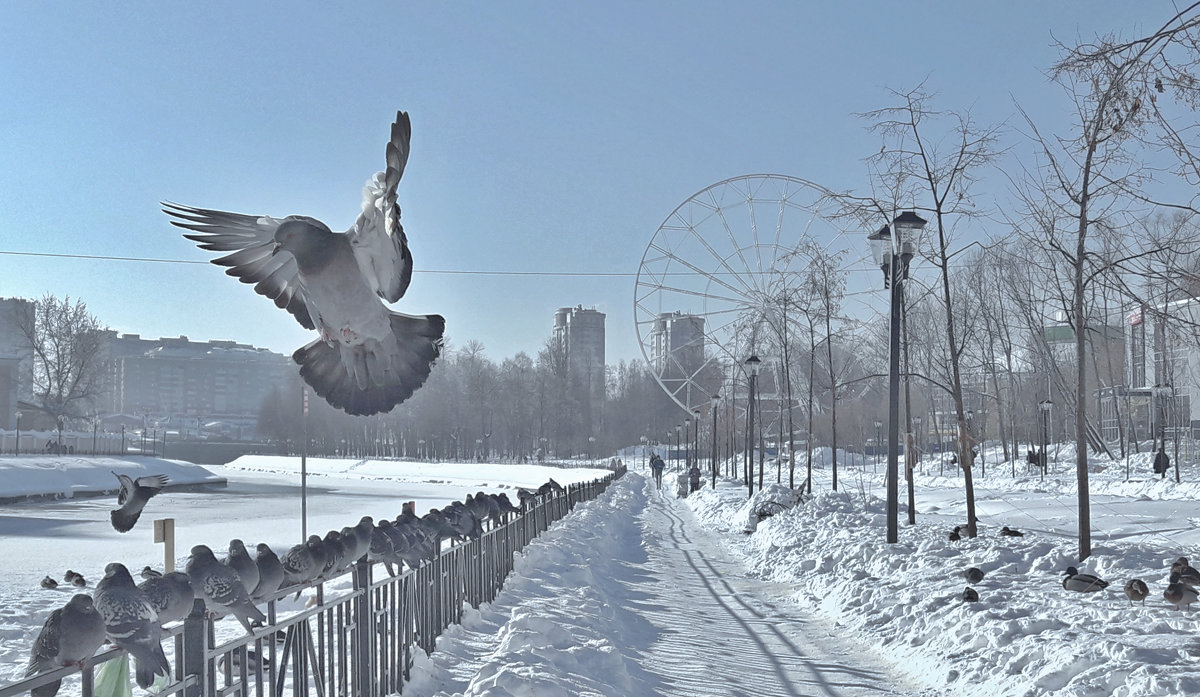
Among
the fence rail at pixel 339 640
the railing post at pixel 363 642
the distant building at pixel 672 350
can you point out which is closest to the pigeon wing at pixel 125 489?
the fence rail at pixel 339 640

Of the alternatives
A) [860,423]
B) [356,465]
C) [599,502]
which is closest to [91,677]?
[599,502]

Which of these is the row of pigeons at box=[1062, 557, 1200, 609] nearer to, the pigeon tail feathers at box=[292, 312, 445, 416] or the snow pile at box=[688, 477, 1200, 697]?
the snow pile at box=[688, 477, 1200, 697]

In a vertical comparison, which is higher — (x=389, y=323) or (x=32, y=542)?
(x=389, y=323)

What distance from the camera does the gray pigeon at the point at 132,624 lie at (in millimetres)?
3969

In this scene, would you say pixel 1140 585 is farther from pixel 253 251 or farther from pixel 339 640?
pixel 253 251

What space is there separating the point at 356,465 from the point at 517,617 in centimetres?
8359

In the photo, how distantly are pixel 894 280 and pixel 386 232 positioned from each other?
12208 mm

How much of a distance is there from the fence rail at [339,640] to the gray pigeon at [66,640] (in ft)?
0.20

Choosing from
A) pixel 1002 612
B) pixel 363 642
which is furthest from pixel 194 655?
pixel 1002 612

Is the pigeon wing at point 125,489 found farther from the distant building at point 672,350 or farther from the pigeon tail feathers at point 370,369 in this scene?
the distant building at point 672,350

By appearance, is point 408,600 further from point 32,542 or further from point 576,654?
point 32,542

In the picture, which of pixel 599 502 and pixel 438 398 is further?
pixel 599 502

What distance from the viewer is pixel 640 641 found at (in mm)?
10695

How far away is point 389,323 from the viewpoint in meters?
4.64
